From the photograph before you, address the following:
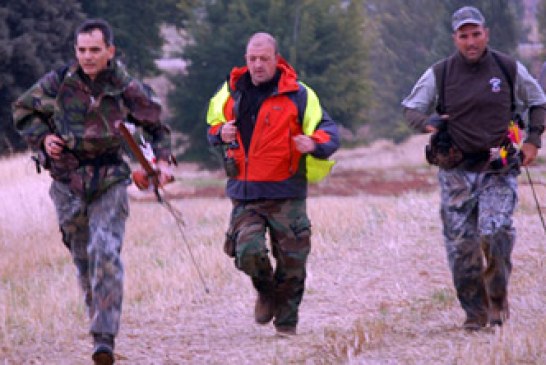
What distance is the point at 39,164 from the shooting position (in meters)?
7.26

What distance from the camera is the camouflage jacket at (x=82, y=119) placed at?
7.00 m

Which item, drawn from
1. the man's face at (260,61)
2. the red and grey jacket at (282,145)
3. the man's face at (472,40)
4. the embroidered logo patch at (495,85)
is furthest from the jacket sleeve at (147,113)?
the embroidered logo patch at (495,85)

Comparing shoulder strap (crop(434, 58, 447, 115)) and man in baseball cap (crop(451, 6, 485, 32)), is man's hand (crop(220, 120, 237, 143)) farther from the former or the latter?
man in baseball cap (crop(451, 6, 485, 32))

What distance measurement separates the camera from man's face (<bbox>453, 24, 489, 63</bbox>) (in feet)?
25.7

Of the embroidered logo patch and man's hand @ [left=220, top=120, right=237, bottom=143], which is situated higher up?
the embroidered logo patch

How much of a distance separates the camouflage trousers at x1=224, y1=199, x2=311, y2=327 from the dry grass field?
41cm

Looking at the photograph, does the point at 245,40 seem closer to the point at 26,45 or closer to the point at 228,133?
the point at 26,45

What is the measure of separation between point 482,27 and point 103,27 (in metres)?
2.64

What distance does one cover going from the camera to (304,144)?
764 cm

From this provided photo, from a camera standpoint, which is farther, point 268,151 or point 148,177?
point 268,151

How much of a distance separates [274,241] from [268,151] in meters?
0.71

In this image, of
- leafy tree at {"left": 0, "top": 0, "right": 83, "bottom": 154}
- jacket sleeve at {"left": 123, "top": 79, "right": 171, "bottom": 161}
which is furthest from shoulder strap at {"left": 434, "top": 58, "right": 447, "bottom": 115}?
leafy tree at {"left": 0, "top": 0, "right": 83, "bottom": 154}

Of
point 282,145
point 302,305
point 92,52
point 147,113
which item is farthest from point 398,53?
point 92,52

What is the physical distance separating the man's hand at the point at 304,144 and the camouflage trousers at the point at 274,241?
0.49m
